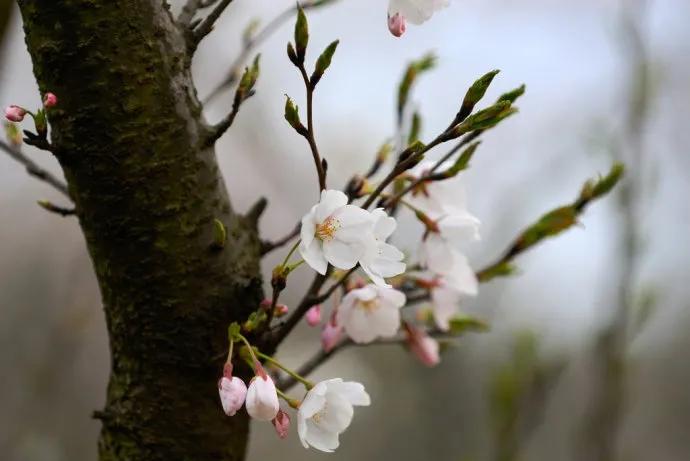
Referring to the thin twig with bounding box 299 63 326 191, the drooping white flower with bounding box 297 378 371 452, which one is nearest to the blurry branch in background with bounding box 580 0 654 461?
the drooping white flower with bounding box 297 378 371 452

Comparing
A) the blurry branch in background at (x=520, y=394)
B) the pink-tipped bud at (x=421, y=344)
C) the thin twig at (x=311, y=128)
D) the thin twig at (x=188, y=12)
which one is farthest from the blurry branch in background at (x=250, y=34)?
the blurry branch in background at (x=520, y=394)

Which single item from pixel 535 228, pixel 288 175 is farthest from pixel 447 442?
pixel 535 228

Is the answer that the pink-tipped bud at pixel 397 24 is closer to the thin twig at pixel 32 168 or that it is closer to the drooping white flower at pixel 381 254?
the drooping white flower at pixel 381 254

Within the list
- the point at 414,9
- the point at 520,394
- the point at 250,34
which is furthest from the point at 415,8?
the point at 520,394

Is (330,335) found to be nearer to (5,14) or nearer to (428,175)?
(428,175)

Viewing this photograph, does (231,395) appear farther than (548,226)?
No

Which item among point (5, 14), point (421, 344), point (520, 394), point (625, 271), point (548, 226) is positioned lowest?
point (520, 394)

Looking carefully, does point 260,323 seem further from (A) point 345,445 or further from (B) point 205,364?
(A) point 345,445

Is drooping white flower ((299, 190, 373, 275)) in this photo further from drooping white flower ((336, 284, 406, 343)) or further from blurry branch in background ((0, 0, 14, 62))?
blurry branch in background ((0, 0, 14, 62))
